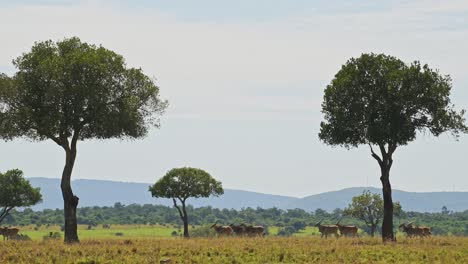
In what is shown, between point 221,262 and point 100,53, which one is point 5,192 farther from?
point 221,262

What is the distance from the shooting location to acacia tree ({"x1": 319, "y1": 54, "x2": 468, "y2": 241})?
5597 cm

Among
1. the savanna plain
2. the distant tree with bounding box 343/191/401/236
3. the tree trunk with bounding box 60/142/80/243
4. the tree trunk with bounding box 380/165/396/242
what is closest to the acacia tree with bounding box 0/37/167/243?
the tree trunk with bounding box 60/142/80/243

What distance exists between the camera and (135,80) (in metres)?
55.7

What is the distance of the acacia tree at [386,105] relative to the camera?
55969 mm

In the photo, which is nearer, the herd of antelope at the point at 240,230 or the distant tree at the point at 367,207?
the herd of antelope at the point at 240,230

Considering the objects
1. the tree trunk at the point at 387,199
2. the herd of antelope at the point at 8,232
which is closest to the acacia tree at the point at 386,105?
the tree trunk at the point at 387,199

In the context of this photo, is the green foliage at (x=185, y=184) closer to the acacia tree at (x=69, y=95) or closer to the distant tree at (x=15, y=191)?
the distant tree at (x=15, y=191)

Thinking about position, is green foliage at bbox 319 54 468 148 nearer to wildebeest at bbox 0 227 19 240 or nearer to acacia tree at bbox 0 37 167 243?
acacia tree at bbox 0 37 167 243

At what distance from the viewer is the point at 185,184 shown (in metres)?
101

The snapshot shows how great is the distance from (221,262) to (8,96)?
2366cm

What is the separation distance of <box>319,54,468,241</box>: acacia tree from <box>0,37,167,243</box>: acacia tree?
15879mm

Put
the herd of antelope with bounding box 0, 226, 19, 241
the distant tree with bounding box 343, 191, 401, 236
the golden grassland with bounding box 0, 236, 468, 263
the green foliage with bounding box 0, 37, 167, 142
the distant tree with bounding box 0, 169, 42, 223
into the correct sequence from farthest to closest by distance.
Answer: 1. the distant tree with bounding box 343, 191, 401, 236
2. the distant tree with bounding box 0, 169, 42, 223
3. the herd of antelope with bounding box 0, 226, 19, 241
4. the green foliage with bounding box 0, 37, 167, 142
5. the golden grassland with bounding box 0, 236, 468, 263

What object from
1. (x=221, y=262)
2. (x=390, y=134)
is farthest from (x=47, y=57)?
(x=390, y=134)

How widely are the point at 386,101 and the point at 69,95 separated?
24.3 meters
